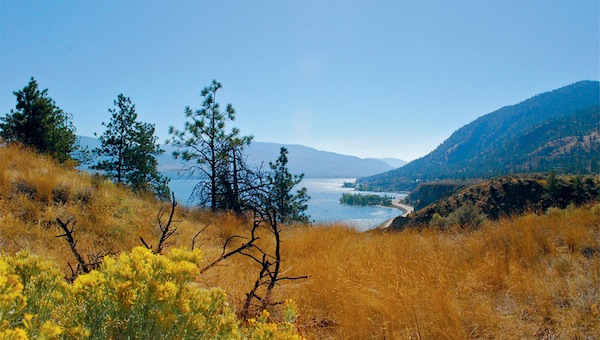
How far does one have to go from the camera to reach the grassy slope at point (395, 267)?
2.47 metres

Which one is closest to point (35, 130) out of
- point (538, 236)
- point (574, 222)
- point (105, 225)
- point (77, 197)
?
point (77, 197)

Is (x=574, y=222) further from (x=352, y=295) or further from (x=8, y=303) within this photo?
(x=8, y=303)

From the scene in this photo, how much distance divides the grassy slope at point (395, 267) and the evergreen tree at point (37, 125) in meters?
6.50

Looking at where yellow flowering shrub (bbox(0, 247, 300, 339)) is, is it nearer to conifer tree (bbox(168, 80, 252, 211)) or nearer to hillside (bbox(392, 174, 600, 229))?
conifer tree (bbox(168, 80, 252, 211))

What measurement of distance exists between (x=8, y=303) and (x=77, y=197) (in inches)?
242

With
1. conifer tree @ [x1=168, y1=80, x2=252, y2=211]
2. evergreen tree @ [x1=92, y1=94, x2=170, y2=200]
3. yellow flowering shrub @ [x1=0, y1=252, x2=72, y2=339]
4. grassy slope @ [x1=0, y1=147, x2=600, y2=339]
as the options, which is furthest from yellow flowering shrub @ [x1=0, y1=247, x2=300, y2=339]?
evergreen tree @ [x1=92, y1=94, x2=170, y2=200]

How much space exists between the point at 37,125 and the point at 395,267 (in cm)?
1493

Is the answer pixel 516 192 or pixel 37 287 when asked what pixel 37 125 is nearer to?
pixel 37 287

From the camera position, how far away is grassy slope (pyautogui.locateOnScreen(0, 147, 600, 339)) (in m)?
2.47

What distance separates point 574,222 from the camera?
17.8 feet

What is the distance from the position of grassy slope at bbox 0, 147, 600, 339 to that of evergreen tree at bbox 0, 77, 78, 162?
21.3 feet

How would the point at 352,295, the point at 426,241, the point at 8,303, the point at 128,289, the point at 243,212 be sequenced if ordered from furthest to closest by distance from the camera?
the point at 243,212
the point at 426,241
the point at 352,295
the point at 128,289
the point at 8,303

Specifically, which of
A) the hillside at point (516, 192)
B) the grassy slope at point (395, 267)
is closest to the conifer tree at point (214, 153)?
the grassy slope at point (395, 267)

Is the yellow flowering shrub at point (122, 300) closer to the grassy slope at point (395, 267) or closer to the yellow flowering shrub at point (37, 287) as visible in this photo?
the yellow flowering shrub at point (37, 287)
